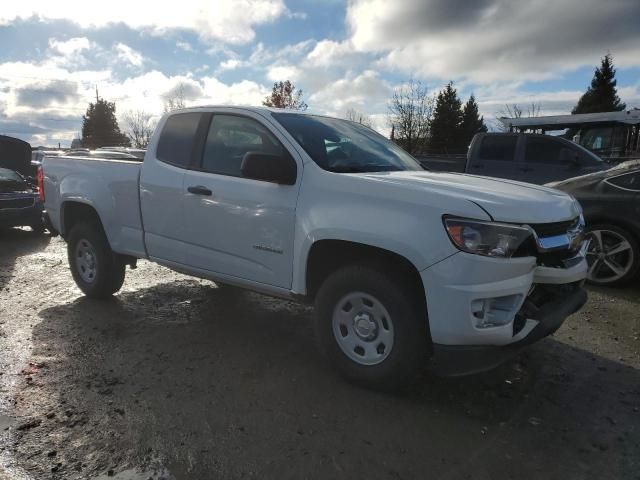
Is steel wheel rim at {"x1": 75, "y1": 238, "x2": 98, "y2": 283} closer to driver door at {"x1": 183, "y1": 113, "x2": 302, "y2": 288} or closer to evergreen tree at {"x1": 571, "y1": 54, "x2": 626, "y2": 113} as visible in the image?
driver door at {"x1": 183, "y1": 113, "x2": 302, "y2": 288}

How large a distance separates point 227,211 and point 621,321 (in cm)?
386

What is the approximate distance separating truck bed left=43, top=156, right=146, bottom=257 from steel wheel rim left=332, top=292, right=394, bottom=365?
235 centimetres

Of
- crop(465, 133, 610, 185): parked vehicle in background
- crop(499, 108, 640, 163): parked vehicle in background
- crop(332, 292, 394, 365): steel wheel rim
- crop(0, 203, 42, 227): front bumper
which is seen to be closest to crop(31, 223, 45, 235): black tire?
crop(0, 203, 42, 227): front bumper

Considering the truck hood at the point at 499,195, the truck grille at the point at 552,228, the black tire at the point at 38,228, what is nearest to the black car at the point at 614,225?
the truck hood at the point at 499,195

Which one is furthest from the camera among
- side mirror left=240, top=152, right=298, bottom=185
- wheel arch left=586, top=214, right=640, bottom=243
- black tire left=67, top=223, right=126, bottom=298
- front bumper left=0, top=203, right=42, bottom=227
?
front bumper left=0, top=203, right=42, bottom=227

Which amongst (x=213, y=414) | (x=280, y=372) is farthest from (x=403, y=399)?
(x=213, y=414)

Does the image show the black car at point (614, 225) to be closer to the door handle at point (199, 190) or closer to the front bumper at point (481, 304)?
the front bumper at point (481, 304)

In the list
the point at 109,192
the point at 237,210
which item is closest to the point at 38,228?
the point at 109,192

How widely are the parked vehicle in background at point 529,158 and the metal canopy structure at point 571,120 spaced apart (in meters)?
3.72

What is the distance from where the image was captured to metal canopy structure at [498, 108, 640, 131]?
39.0 feet

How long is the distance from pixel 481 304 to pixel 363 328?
819mm

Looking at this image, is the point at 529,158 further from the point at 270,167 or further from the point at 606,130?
the point at 270,167

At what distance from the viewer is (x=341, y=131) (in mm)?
4324

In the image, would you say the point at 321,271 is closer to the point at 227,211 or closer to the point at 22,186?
the point at 227,211
